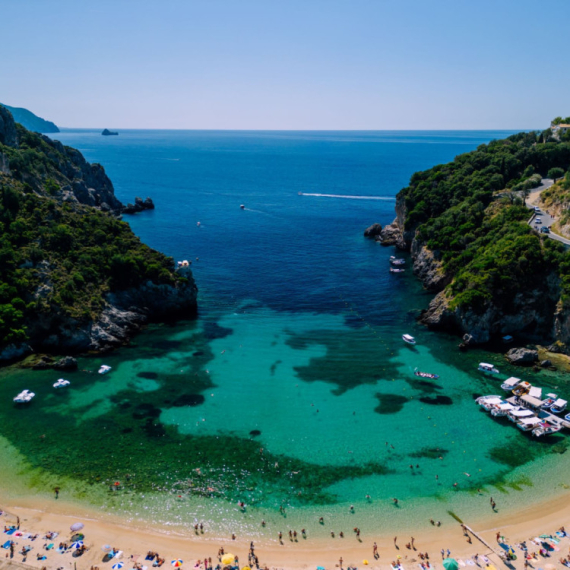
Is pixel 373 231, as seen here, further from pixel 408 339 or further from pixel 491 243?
pixel 408 339

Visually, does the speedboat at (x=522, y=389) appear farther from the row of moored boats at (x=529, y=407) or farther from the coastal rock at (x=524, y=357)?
the coastal rock at (x=524, y=357)

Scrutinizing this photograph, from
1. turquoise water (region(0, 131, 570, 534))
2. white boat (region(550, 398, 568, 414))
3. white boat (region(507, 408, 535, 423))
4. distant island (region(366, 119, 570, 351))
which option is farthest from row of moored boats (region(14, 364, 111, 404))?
white boat (region(550, 398, 568, 414))

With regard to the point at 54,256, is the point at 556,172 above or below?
above

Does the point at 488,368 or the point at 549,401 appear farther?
the point at 488,368

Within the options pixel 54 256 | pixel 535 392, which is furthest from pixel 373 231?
pixel 54 256

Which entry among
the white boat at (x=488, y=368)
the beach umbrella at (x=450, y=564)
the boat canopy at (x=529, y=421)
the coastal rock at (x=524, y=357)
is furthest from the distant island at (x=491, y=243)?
the beach umbrella at (x=450, y=564)

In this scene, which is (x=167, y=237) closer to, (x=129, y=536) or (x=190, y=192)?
(x=190, y=192)
